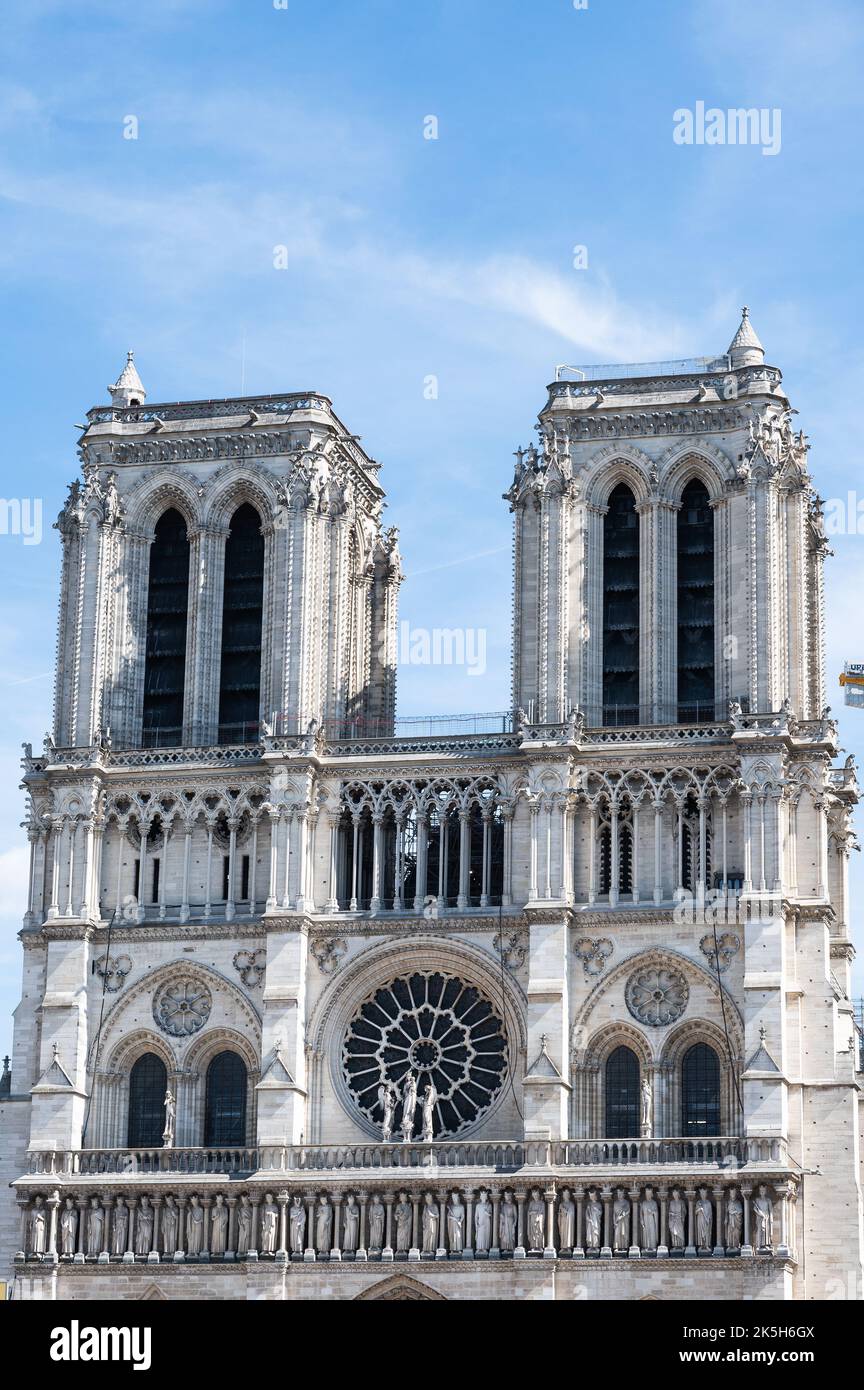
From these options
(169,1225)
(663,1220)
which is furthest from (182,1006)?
(663,1220)

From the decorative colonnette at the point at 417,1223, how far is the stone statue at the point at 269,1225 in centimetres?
2

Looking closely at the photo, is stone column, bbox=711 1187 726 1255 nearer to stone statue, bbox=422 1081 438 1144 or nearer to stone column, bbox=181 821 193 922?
stone statue, bbox=422 1081 438 1144

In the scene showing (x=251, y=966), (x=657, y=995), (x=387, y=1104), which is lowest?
(x=387, y=1104)

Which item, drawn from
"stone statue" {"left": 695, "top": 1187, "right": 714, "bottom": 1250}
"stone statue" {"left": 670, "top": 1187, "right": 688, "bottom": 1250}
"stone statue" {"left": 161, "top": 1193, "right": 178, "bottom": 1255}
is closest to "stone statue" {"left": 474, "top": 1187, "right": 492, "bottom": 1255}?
"stone statue" {"left": 670, "top": 1187, "right": 688, "bottom": 1250}

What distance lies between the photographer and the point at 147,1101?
6406 cm

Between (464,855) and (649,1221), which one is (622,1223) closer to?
(649,1221)

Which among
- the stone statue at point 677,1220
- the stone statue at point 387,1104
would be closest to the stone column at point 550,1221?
the stone statue at point 677,1220

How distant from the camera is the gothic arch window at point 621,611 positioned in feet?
211

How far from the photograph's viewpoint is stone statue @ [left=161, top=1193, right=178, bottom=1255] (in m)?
60.9

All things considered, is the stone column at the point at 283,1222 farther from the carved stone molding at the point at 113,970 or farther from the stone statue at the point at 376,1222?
the carved stone molding at the point at 113,970

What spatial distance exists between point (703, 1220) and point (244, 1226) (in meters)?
11.3

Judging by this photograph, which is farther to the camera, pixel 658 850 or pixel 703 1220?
pixel 658 850

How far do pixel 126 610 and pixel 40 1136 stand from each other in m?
14.3
